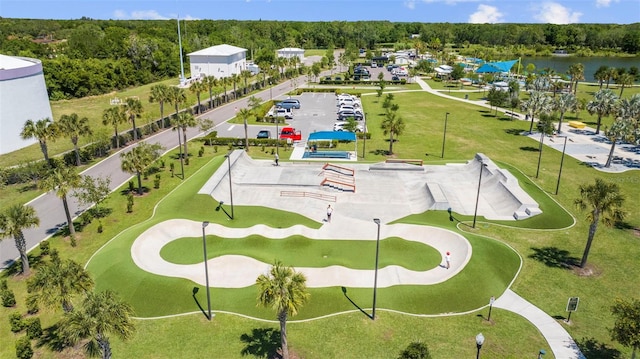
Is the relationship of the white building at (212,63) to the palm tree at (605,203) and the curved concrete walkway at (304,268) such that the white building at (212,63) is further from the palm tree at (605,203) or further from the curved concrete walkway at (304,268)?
the palm tree at (605,203)

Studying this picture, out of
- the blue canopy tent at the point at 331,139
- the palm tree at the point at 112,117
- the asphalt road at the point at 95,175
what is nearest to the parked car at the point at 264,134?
the asphalt road at the point at 95,175

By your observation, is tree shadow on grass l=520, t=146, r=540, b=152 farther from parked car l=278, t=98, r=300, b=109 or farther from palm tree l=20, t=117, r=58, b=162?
palm tree l=20, t=117, r=58, b=162

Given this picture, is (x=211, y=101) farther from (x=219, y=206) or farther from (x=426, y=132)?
(x=219, y=206)

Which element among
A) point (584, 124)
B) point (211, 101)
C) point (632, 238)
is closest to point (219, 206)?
point (632, 238)

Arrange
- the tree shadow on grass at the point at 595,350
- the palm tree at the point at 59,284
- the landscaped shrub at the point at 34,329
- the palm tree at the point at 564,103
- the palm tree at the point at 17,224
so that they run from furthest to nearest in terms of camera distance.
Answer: the palm tree at the point at 564,103
the palm tree at the point at 17,224
the landscaped shrub at the point at 34,329
the tree shadow on grass at the point at 595,350
the palm tree at the point at 59,284

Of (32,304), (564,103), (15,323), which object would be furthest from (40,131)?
(564,103)

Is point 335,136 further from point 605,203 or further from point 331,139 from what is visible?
point 605,203

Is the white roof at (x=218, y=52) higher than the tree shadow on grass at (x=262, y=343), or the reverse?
the white roof at (x=218, y=52)
